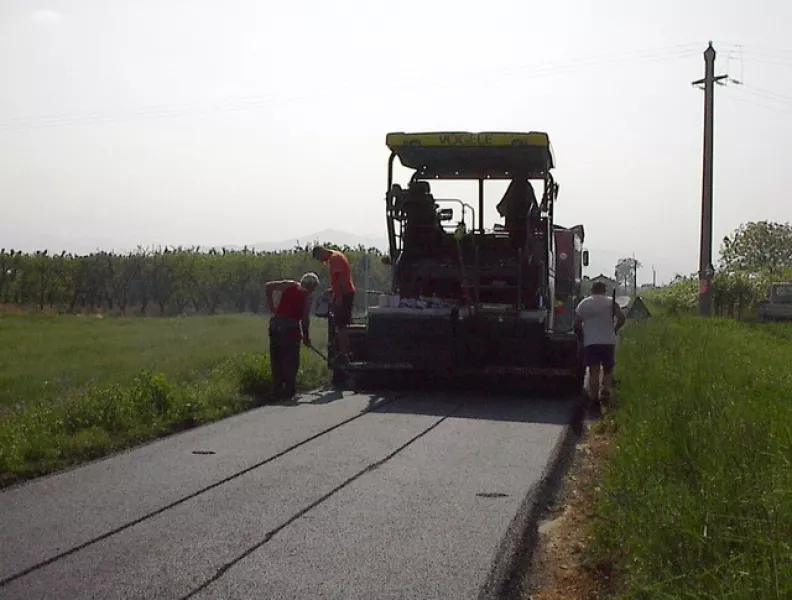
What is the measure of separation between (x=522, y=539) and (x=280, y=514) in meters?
1.53

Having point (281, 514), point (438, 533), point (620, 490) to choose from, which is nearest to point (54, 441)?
point (281, 514)

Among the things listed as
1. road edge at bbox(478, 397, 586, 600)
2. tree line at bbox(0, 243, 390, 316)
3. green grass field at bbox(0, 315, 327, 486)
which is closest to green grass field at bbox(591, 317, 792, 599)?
road edge at bbox(478, 397, 586, 600)

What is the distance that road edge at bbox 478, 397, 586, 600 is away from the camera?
5324 mm

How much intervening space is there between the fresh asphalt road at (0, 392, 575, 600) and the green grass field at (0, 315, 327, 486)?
1.69ft

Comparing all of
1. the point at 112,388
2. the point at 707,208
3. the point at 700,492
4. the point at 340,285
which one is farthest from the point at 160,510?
the point at 707,208

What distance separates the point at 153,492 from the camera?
7.39m

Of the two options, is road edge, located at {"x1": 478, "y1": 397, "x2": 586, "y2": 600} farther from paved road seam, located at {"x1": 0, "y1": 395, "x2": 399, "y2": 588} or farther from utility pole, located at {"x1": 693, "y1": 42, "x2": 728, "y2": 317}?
utility pole, located at {"x1": 693, "y1": 42, "x2": 728, "y2": 317}

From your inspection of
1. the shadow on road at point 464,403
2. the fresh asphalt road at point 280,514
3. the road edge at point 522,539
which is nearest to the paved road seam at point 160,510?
the fresh asphalt road at point 280,514

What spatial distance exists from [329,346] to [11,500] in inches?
320

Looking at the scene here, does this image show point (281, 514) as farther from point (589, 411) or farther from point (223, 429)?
point (589, 411)

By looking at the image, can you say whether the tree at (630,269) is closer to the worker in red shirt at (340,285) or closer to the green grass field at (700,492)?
the worker in red shirt at (340,285)

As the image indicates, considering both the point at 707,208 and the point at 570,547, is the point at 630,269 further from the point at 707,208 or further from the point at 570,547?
the point at 570,547

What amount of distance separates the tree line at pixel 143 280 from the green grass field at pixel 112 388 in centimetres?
2572

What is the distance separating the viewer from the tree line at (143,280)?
50750mm
